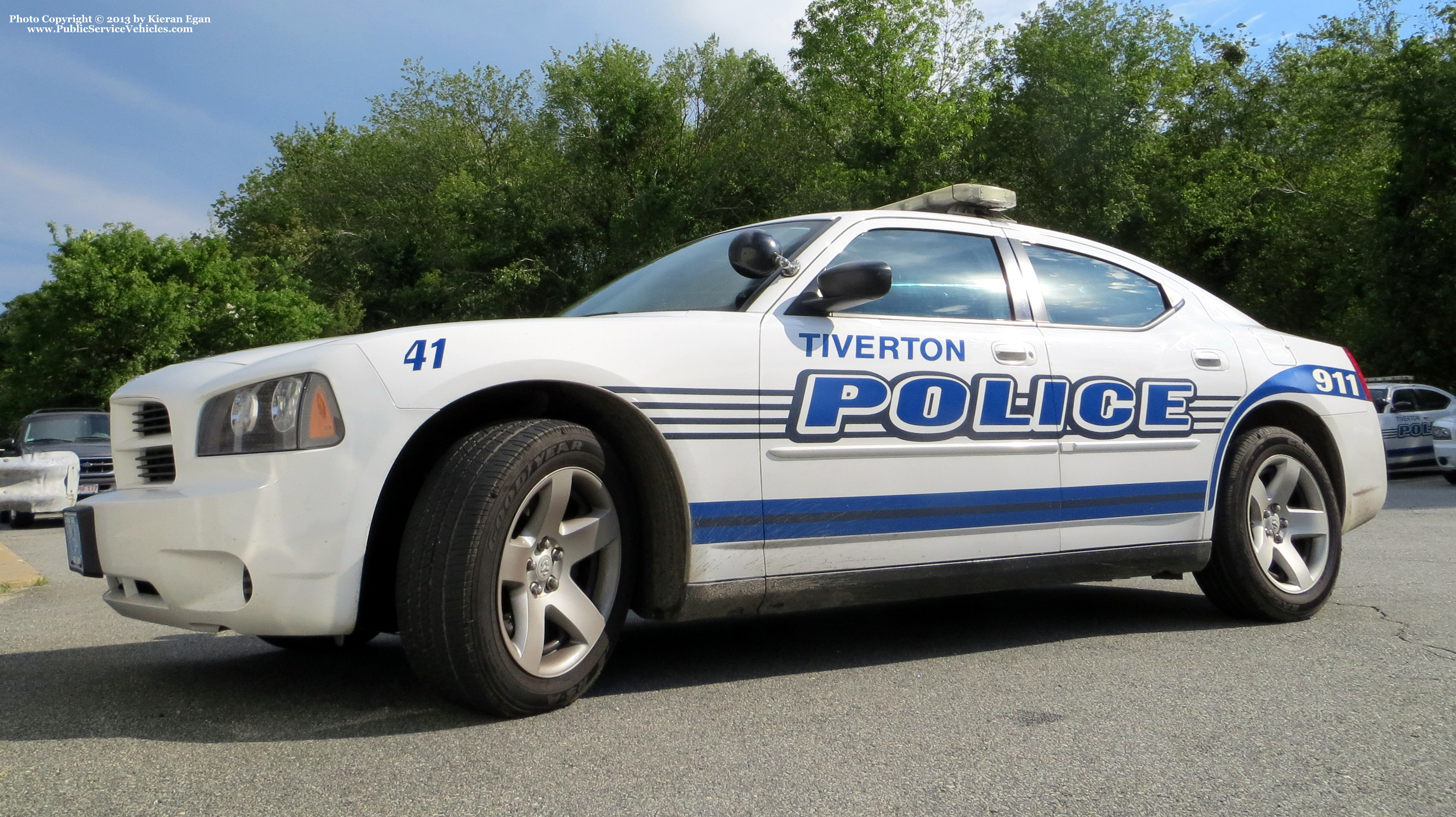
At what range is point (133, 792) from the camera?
2.54 m

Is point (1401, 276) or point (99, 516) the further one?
point (1401, 276)

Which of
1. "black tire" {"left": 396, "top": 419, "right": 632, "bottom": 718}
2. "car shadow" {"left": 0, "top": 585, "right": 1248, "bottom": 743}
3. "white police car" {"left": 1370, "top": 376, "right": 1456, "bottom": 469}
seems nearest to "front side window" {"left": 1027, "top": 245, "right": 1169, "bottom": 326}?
"car shadow" {"left": 0, "top": 585, "right": 1248, "bottom": 743}

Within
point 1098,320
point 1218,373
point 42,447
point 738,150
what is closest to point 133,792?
point 1098,320

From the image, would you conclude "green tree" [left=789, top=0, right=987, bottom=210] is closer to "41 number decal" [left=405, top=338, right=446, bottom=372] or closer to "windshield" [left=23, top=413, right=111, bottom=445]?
"windshield" [left=23, top=413, right=111, bottom=445]

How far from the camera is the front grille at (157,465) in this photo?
10.6 ft

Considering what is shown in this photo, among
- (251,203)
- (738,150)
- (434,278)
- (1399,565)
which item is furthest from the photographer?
(251,203)

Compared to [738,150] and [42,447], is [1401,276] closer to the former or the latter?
[738,150]

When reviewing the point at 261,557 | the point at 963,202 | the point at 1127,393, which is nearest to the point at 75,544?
the point at 261,557

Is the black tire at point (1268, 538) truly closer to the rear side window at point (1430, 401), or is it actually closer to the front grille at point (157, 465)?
the front grille at point (157, 465)

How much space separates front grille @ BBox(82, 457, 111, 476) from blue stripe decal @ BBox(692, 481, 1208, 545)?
14.6 meters

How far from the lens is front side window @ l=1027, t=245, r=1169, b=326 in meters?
4.50

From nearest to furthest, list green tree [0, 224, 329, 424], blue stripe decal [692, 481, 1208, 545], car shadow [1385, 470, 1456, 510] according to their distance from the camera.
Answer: blue stripe decal [692, 481, 1208, 545]
car shadow [1385, 470, 1456, 510]
green tree [0, 224, 329, 424]

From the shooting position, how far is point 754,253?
365cm

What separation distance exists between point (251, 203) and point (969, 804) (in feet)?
185
